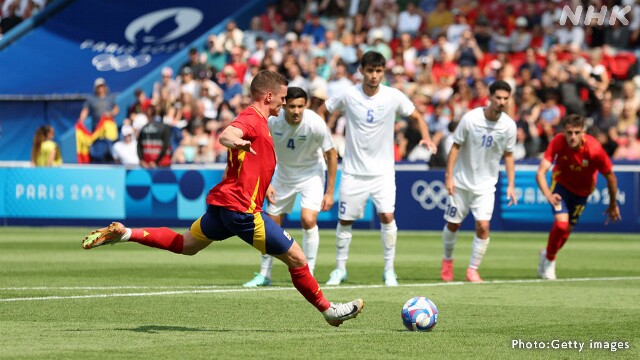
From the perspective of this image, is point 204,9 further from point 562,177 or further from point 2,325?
point 2,325

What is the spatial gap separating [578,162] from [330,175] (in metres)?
3.45

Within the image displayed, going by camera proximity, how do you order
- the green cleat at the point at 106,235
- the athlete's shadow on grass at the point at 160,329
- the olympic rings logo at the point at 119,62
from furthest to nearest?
the olympic rings logo at the point at 119,62, the green cleat at the point at 106,235, the athlete's shadow on grass at the point at 160,329

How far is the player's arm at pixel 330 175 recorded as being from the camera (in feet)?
46.8

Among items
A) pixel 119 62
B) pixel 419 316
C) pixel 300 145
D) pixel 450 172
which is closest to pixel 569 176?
pixel 450 172

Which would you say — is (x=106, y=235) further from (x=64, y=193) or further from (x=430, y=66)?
(x=430, y=66)

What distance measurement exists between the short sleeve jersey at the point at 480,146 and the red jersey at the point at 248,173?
5.61 meters

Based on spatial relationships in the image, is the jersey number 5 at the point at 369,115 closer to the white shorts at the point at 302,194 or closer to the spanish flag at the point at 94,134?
the white shorts at the point at 302,194

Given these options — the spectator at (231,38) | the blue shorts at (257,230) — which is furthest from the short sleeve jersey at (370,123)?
the spectator at (231,38)

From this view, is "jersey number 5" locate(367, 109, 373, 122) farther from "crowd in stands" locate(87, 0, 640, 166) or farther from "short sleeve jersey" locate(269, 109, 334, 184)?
"crowd in stands" locate(87, 0, 640, 166)

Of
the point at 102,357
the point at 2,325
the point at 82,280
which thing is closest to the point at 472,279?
the point at 82,280

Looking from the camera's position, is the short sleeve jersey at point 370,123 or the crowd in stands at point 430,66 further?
the crowd in stands at point 430,66

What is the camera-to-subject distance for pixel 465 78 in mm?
29625

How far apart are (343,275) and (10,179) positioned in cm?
1439

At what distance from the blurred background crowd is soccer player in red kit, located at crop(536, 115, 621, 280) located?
9247 millimetres
